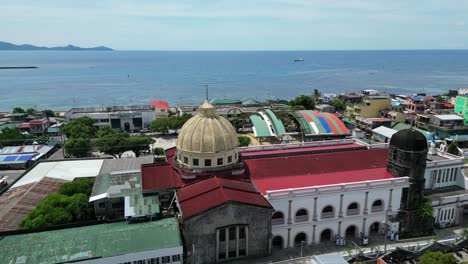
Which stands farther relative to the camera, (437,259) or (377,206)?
(377,206)

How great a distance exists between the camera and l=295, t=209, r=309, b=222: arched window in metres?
39.2

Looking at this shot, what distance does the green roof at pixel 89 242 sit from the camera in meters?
29.5

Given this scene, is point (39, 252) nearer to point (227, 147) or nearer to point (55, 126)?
point (227, 147)

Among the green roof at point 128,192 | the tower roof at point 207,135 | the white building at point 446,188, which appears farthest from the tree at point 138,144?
the white building at point 446,188

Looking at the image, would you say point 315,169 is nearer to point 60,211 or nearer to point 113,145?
point 60,211

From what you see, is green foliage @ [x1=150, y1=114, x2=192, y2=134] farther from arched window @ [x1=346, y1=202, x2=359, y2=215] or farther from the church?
arched window @ [x1=346, y1=202, x2=359, y2=215]

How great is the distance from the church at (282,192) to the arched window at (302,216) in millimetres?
85

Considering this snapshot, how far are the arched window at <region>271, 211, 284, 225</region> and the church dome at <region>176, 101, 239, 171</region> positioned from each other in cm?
773

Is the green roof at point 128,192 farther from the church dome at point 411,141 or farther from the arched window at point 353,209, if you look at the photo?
the church dome at point 411,141

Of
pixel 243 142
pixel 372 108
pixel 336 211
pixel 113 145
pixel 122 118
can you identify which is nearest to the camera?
pixel 336 211

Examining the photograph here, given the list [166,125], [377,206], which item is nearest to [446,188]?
[377,206]

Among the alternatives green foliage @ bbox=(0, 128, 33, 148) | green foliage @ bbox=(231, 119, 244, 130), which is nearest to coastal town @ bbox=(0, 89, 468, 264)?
green foliage @ bbox=(0, 128, 33, 148)

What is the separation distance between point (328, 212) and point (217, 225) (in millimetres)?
13631

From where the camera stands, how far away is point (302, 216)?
3931 centimetres
